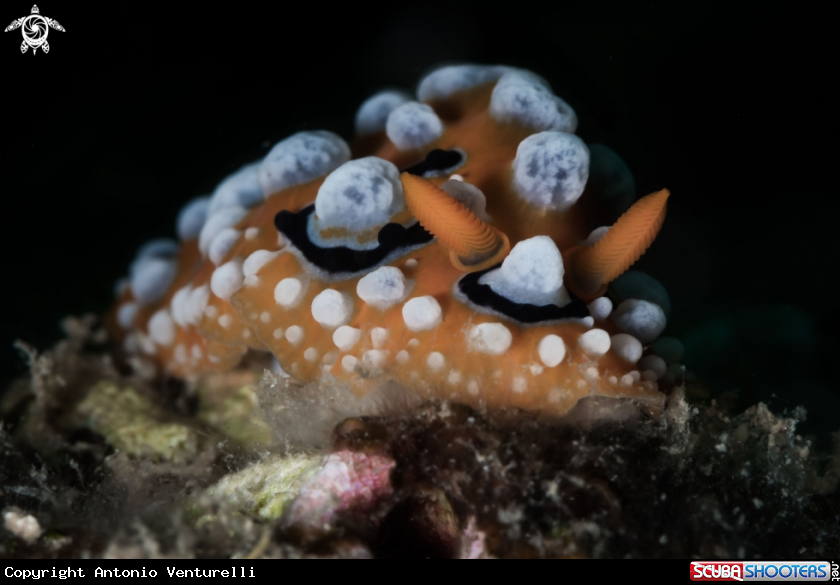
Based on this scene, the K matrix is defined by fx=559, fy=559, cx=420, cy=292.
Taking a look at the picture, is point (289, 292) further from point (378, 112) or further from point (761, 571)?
point (761, 571)

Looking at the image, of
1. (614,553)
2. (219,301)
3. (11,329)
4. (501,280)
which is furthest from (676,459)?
(11,329)

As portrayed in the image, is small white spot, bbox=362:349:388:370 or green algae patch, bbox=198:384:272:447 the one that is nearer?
small white spot, bbox=362:349:388:370

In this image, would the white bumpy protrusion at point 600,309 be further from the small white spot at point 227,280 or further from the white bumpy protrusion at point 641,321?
the small white spot at point 227,280

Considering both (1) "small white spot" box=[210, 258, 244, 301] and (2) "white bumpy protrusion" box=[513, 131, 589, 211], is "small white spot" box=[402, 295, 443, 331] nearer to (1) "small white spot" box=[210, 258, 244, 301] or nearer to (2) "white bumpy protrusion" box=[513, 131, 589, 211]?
(2) "white bumpy protrusion" box=[513, 131, 589, 211]

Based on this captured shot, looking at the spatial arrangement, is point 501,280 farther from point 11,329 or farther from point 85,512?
point 11,329

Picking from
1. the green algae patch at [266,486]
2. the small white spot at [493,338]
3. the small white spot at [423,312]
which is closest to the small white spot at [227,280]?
the green algae patch at [266,486]

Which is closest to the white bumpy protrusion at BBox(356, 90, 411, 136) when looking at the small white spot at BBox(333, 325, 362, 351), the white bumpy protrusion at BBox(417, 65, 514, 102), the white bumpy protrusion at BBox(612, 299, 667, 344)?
the white bumpy protrusion at BBox(417, 65, 514, 102)

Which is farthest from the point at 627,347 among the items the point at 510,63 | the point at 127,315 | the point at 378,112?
the point at 510,63
